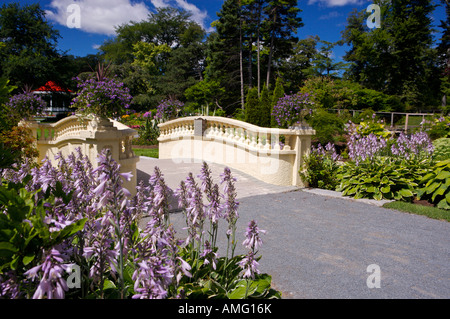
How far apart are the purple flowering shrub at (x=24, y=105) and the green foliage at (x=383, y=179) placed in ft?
30.7

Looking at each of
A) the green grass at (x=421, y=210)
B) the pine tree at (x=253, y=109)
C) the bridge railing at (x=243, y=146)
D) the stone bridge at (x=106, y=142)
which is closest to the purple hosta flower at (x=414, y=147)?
the green grass at (x=421, y=210)

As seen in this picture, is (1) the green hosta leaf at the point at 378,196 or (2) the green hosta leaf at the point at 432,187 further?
(1) the green hosta leaf at the point at 378,196

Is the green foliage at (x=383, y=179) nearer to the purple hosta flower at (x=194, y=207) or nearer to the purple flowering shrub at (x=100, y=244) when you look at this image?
the purple flowering shrub at (x=100, y=244)

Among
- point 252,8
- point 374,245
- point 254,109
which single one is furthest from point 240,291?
point 252,8

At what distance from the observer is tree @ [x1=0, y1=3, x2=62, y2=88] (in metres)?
30.8

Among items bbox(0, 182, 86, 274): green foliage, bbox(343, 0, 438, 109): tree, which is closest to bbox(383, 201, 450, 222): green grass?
bbox(0, 182, 86, 274): green foliage

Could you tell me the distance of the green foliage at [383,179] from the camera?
7.37m

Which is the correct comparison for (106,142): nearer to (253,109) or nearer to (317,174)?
(317,174)

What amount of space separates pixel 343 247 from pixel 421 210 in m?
2.77

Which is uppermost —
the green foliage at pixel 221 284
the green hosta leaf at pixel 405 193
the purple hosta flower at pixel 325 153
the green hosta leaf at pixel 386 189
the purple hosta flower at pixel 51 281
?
the purple hosta flower at pixel 325 153

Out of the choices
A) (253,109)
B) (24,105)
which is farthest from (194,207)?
(253,109)

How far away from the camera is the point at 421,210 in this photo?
642 cm

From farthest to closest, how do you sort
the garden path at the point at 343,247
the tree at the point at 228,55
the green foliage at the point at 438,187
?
the tree at the point at 228,55 → the green foliage at the point at 438,187 → the garden path at the point at 343,247

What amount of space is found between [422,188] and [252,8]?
26.6 metres
